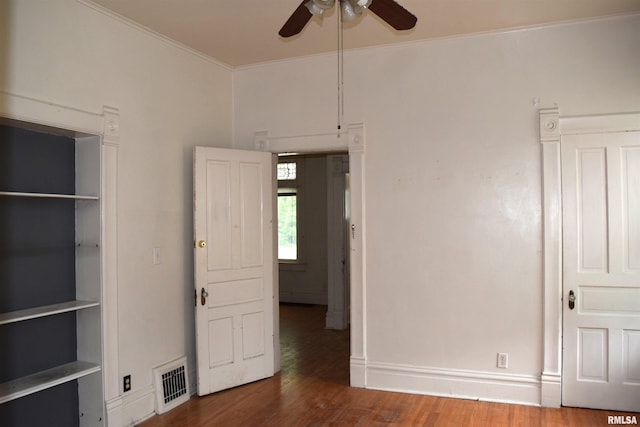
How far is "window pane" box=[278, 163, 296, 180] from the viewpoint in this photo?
9.02m

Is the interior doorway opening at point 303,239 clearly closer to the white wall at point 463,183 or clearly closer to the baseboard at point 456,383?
the baseboard at point 456,383

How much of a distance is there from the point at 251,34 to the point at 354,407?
10.5 feet

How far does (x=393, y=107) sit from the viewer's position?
4371 mm

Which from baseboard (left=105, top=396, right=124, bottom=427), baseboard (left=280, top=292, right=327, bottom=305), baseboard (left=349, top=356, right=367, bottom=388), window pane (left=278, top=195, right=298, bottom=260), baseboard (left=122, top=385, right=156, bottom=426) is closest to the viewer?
baseboard (left=105, top=396, right=124, bottom=427)

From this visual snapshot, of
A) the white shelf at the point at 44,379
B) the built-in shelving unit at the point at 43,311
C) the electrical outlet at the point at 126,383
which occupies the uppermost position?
the built-in shelving unit at the point at 43,311

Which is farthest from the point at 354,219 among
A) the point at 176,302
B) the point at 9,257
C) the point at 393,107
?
the point at 9,257

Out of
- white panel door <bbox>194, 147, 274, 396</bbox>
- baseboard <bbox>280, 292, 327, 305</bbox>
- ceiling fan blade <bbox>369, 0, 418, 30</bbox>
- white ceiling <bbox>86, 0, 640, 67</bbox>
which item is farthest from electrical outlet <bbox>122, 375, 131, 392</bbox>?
baseboard <bbox>280, 292, 327, 305</bbox>

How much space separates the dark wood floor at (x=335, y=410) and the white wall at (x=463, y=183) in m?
0.22

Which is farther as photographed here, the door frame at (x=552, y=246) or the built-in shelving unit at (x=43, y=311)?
the door frame at (x=552, y=246)

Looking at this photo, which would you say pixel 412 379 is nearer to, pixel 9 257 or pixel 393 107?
pixel 393 107

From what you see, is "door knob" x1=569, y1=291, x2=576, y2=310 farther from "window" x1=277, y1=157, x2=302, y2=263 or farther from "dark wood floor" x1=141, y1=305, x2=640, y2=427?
"window" x1=277, y1=157, x2=302, y2=263

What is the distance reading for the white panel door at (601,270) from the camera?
3777mm

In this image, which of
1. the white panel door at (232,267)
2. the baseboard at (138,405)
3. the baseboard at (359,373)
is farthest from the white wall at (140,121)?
the baseboard at (359,373)

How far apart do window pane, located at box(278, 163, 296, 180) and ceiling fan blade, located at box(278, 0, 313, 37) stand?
6.21 meters
